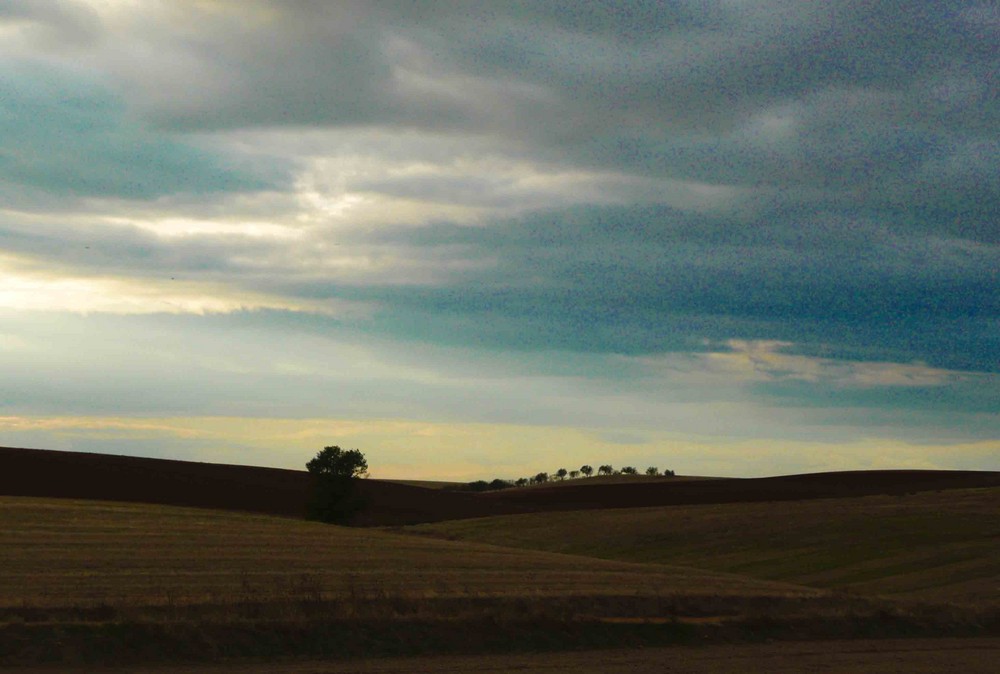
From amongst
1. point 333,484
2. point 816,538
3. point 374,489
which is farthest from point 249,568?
point 374,489

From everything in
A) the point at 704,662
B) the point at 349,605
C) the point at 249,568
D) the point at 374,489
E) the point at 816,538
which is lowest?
the point at 704,662

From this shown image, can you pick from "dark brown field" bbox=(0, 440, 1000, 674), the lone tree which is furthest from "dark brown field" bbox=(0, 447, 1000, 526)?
"dark brown field" bbox=(0, 440, 1000, 674)

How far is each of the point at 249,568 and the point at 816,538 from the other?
41.7m

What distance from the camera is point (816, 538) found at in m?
64.2

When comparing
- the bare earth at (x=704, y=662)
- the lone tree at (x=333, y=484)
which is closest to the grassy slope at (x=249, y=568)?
the bare earth at (x=704, y=662)

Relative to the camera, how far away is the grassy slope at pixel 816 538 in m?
49.1

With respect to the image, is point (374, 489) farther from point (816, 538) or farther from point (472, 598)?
point (472, 598)

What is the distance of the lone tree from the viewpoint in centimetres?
8450

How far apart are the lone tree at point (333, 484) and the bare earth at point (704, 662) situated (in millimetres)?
59903

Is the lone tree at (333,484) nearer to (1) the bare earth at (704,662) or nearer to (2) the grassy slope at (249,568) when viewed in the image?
(2) the grassy slope at (249,568)

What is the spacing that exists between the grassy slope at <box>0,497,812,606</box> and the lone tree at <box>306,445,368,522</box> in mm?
31655

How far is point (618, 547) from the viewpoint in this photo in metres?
69.2

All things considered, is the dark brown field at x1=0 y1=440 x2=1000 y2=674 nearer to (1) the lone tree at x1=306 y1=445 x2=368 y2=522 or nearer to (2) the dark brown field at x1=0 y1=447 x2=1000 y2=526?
(1) the lone tree at x1=306 y1=445 x2=368 y2=522

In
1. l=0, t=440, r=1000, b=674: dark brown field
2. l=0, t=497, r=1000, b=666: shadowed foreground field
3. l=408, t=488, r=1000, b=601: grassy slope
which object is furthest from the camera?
l=408, t=488, r=1000, b=601: grassy slope
